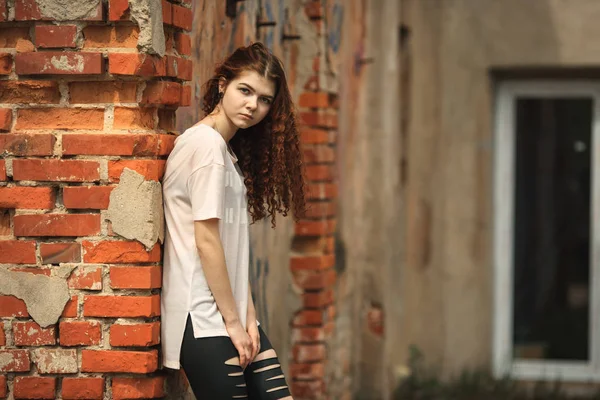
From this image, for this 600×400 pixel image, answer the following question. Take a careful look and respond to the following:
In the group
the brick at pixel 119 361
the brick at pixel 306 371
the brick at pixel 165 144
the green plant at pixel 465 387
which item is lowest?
the green plant at pixel 465 387

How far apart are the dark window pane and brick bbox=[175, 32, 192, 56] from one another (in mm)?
5187

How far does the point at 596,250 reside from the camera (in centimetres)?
874

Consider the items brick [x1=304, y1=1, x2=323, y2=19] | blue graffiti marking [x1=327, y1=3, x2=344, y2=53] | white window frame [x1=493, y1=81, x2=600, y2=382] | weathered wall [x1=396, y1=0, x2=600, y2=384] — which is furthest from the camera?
white window frame [x1=493, y1=81, x2=600, y2=382]

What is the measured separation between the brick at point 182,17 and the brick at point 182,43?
30mm

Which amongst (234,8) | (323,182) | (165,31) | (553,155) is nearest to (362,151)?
(323,182)

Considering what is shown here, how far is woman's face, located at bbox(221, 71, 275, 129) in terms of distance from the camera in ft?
12.5

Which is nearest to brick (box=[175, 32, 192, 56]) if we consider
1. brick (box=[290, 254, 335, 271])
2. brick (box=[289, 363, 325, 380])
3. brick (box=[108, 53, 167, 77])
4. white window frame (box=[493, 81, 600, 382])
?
brick (box=[108, 53, 167, 77])

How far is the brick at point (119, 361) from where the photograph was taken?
3756mm

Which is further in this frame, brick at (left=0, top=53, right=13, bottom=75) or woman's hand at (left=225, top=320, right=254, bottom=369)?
brick at (left=0, top=53, right=13, bottom=75)

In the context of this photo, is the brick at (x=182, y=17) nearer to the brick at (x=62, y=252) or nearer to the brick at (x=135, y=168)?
the brick at (x=135, y=168)

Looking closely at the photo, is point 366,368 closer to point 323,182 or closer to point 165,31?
point 323,182

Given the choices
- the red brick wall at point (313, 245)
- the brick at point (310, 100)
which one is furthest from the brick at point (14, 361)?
the brick at point (310, 100)

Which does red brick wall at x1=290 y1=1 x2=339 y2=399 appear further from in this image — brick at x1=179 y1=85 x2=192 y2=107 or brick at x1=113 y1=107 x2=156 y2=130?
brick at x1=113 y1=107 x2=156 y2=130

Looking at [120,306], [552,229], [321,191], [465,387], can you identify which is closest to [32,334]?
[120,306]
